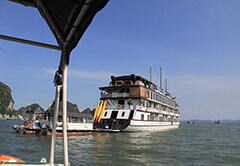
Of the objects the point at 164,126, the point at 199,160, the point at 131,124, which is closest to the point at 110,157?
the point at 199,160

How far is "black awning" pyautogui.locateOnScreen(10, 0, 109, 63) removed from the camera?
251cm

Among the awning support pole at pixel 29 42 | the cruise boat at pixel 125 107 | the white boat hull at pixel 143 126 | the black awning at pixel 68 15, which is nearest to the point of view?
the black awning at pixel 68 15

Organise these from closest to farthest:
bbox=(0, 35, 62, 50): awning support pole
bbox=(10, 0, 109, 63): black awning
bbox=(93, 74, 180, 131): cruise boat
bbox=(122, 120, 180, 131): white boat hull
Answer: bbox=(10, 0, 109, 63): black awning < bbox=(0, 35, 62, 50): awning support pole < bbox=(122, 120, 180, 131): white boat hull < bbox=(93, 74, 180, 131): cruise boat

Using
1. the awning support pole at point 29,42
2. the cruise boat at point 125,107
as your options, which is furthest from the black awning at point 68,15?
the cruise boat at point 125,107

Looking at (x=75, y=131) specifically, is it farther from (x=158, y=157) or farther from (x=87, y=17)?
(x=87, y=17)

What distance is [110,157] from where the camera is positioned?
36.3ft

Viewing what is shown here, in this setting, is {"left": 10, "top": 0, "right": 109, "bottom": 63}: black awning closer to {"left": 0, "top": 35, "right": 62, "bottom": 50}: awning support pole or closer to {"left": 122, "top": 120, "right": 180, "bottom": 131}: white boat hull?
{"left": 0, "top": 35, "right": 62, "bottom": 50}: awning support pole

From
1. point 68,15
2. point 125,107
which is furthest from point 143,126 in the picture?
point 68,15

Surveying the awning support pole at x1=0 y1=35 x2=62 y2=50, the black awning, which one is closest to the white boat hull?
the awning support pole at x1=0 y1=35 x2=62 y2=50

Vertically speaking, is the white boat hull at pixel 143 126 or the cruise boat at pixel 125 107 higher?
the cruise boat at pixel 125 107

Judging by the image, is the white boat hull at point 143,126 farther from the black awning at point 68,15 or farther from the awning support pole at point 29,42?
the black awning at point 68,15

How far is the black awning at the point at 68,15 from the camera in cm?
251

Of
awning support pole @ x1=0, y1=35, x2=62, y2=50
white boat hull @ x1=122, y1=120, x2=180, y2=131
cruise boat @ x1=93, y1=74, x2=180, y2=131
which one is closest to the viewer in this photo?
awning support pole @ x1=0, y1=35, x2=62, y2=50

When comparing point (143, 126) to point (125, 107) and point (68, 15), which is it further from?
point (68, 15)
